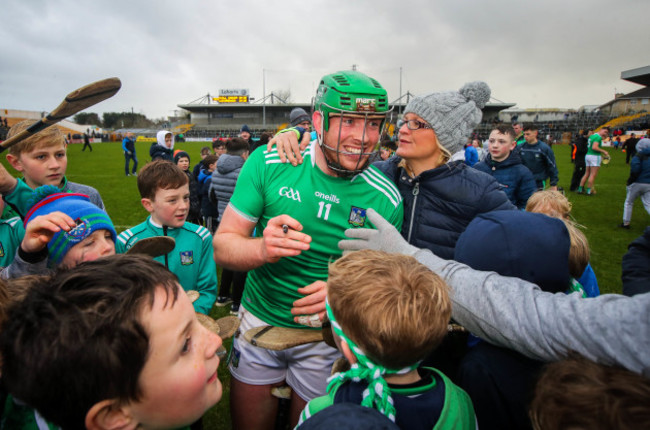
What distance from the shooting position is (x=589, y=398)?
2.69 ft

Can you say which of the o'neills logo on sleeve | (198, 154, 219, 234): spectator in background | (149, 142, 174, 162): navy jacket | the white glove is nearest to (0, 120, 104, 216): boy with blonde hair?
the o'neills logo on sleeve

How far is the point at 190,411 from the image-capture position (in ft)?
3.66

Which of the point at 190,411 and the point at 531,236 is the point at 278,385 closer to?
the point at 190,411

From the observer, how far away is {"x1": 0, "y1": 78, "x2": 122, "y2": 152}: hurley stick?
1997 millimetres

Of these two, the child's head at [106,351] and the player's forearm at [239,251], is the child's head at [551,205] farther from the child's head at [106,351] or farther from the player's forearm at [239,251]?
the child's head at [106,351]

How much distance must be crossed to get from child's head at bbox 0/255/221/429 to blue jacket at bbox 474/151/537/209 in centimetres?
547

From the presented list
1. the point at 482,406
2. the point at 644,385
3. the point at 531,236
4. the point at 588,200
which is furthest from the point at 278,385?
the point at 588,200

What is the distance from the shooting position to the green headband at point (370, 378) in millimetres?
1104

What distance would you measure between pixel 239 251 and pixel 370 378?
3.31 ft

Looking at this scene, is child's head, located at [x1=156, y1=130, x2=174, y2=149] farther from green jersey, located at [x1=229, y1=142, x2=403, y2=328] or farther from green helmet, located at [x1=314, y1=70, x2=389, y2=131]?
green helmet, located at [x1=314, y1=70, x2=389, y2=131]

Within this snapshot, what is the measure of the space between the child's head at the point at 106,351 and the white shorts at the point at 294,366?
3.21ft

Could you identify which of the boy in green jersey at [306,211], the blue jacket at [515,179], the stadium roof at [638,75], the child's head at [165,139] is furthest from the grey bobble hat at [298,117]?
the stadium roof at [638,75]

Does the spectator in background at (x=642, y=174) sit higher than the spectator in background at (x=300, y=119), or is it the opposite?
the spectator in background at (x=300, y=119)

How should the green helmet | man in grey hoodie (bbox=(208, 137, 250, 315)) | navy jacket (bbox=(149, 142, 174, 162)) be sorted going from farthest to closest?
1. navy jacket (bbox=(149, 142, 174, 162))
2. man in grey hoodie (bbox=(208, 137, 250, 315))
3. the green helmet
